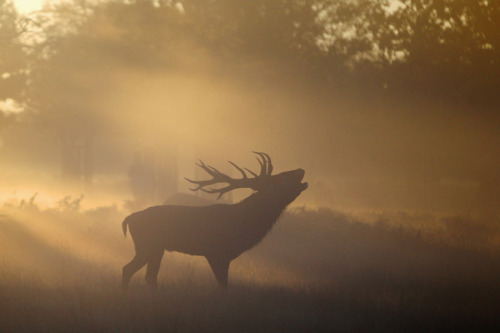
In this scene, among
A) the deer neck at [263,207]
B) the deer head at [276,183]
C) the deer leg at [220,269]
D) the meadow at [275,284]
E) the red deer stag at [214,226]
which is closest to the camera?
the meadow at [275,284]

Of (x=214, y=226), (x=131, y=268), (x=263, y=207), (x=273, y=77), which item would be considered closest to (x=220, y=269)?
(x=214, y=226)

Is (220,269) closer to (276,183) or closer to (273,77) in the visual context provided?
(276,183)

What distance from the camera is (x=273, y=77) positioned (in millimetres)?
27656

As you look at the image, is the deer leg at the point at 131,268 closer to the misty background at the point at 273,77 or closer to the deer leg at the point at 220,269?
the deer leg at the point at 220,269

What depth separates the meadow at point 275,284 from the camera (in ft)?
32.9

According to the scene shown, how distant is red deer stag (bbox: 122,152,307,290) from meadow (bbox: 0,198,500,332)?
0.45 m

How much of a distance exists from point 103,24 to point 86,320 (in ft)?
71.3

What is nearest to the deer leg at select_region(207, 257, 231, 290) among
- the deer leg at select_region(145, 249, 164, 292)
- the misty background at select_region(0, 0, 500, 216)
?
the deer leg at select_region(145, 249, 164, 292)

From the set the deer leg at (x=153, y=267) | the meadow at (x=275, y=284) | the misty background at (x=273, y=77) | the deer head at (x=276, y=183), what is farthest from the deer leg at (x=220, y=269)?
the misty background at (x=273, y=77)

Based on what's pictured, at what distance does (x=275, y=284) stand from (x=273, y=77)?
15.6 metres

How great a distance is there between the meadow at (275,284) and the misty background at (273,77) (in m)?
6.26

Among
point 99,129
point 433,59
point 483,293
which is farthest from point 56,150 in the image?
point 483,293

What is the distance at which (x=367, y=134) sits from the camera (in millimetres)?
30859

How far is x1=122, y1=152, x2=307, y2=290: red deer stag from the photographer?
466 inches
